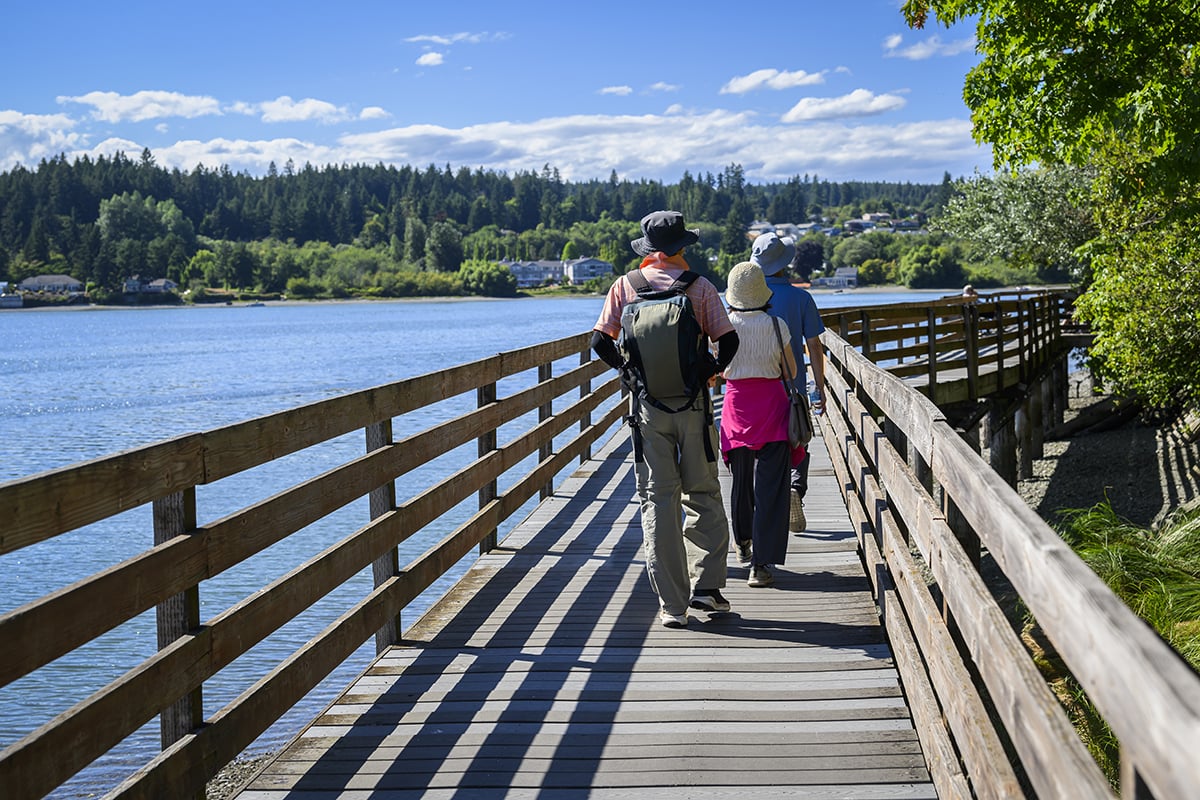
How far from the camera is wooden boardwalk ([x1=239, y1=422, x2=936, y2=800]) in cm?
377

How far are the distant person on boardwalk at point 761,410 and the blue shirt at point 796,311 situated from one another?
43.1 inches

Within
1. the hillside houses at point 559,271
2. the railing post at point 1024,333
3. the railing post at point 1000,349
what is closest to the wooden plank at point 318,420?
the railing post at point 1000,349

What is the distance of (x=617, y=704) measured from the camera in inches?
176

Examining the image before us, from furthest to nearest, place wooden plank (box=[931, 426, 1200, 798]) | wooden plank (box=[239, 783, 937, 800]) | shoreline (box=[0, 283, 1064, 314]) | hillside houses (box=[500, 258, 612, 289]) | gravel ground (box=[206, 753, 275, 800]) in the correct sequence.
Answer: hillside houses (box=[500, 258, 612, 289])
shoreline (box=[0, 283, 1064, 314])
gravel ground (box=[206, 753, 275, 800])
wooden plank (box=[239, 783, 937, 800])
wooden plank (box=[931, 426, 1200, 798])

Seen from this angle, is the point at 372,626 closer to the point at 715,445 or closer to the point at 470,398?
the point at 715,445

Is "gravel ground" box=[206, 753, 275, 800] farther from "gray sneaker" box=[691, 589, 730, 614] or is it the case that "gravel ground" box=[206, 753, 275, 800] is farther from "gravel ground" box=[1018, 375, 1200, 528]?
"gravel ground" box=[1018, 375, 1200, 528]

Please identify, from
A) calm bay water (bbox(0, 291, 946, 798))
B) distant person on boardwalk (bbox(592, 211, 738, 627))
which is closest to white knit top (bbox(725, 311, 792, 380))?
distant person on boardwalk (bbox(592, 211, 738, 627))

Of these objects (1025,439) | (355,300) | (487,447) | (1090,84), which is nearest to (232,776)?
(487,447)

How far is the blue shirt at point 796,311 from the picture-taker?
7.41 meters

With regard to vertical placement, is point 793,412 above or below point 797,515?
above

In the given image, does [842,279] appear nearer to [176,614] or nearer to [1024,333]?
[1024,333]

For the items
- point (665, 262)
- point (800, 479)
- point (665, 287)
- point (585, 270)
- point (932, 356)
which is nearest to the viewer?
point (665, 287)

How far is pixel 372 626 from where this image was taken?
16.2ft

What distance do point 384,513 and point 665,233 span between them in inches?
69.6
